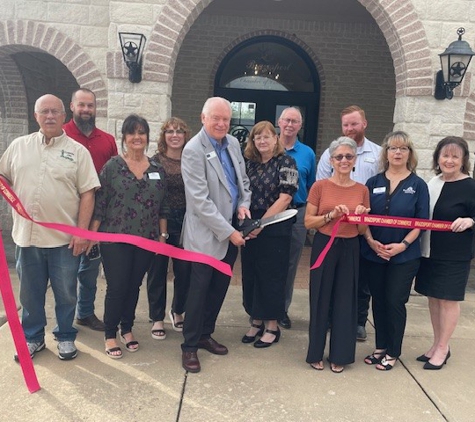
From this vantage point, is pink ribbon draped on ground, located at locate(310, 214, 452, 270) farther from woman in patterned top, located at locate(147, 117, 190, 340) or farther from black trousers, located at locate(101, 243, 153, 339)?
black trousers, located at locate(101, 243, 153, 339)

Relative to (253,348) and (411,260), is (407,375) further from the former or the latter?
(253,348)

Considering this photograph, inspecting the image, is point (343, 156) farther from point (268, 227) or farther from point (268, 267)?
point (268, 267)

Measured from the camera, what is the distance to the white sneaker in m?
3.38

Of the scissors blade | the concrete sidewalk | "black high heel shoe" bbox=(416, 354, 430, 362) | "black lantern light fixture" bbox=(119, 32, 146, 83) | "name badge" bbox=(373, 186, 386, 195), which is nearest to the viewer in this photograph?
the concrete sidewalk

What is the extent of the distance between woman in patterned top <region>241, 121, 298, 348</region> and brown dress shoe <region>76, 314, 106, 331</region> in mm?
1400

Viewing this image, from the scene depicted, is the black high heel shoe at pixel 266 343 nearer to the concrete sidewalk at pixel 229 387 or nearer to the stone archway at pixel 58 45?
the concrete sidewalk at pixel 229 387

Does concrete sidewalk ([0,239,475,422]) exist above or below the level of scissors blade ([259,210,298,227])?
below

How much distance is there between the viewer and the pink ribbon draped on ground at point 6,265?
2973mm

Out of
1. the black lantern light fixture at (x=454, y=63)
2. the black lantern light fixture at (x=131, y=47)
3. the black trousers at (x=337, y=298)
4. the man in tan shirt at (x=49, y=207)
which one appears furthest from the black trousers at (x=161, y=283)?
the black lantern light fixture at (x=454, y=63)

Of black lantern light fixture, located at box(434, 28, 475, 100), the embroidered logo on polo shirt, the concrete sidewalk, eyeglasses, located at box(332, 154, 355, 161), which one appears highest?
black lantern light fixture, located at box(434, 28, 475, 100)

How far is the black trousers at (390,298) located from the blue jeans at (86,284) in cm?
237

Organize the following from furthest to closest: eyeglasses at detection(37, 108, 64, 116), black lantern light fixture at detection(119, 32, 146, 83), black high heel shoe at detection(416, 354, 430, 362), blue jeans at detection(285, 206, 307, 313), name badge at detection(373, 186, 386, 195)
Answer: black lantern light fixture at detection(119, 32, 146, 83), blue jeans at detection(285, 206, 307, 313), black high heel shoe at detection(416, 354, 430, 362), name badge at detection(373, 186, 386, 195), eyeglasses at detection(37, 108, 64, 116)

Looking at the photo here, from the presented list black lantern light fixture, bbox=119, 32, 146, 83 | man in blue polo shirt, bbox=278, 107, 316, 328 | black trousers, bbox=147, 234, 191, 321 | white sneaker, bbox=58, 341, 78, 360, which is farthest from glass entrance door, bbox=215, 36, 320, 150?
white sneaker, bbox=58, 341, 78, 360

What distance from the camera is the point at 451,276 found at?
131 inches
